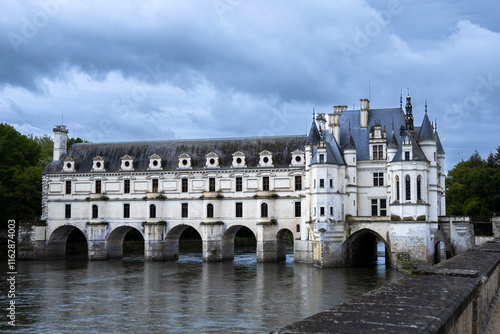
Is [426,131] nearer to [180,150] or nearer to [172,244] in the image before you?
[180,150]

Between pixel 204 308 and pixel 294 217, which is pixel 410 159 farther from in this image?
pixel 204 308

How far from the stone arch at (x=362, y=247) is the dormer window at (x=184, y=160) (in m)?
18.3

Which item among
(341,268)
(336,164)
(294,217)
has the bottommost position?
(341,268)

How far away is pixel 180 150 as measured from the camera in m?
59.0

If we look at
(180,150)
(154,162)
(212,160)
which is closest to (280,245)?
(212,160)

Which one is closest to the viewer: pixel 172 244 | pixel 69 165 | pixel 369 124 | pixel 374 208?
pixel 374 208

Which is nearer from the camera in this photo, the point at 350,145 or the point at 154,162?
the point at 350,145

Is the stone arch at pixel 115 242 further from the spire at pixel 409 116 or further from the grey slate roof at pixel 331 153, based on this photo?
the spire at pixel 409 116

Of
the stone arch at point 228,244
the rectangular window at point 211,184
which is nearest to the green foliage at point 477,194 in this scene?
the stone arch at point 228,244

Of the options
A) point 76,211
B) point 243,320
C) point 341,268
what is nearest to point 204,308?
point 243,320

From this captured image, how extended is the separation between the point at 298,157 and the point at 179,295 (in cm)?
2444

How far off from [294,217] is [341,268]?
27.1ft

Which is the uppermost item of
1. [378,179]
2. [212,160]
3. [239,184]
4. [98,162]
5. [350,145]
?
[350,145]

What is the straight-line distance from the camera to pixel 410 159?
4422 centimetres
